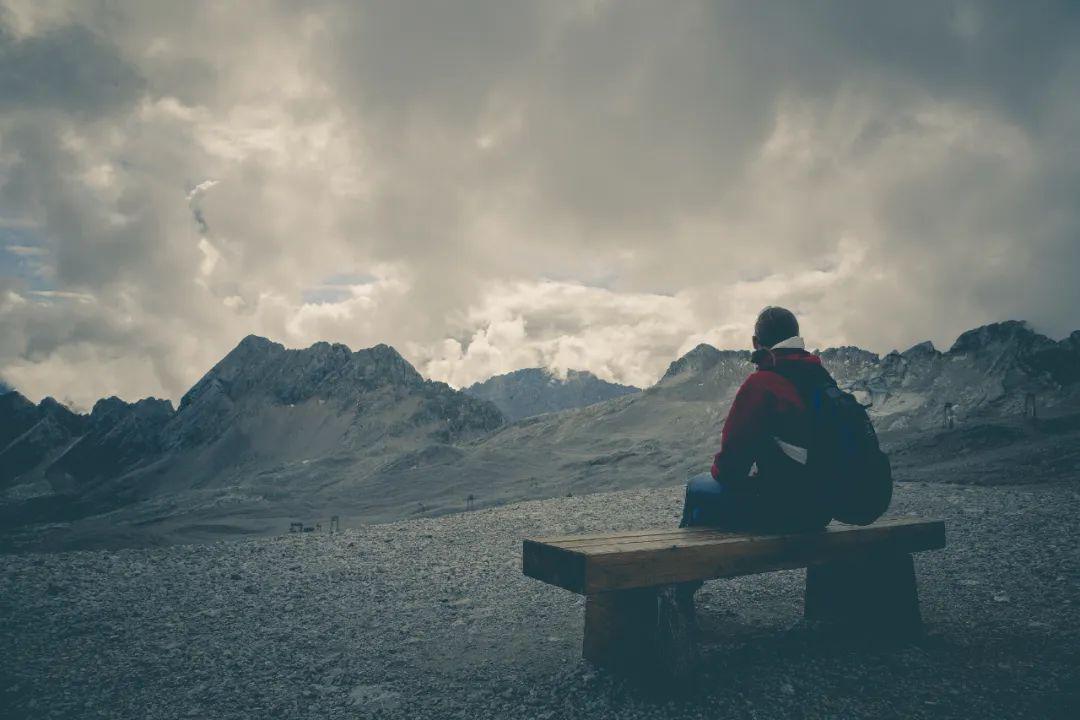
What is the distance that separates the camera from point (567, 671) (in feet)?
15.6

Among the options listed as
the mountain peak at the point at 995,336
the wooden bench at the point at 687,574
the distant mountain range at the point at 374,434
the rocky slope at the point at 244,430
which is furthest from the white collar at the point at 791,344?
the rocky slope at the point at 244,430

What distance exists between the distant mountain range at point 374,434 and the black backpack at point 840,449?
20.7m

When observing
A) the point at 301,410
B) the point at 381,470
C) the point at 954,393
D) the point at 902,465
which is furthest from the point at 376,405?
the point at 902,465

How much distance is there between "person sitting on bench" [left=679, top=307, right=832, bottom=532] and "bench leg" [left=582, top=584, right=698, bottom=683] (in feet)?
2.36

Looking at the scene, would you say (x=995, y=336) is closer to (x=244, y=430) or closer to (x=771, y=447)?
(x=771, y=447)

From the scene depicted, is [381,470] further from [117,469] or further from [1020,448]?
[117,469]

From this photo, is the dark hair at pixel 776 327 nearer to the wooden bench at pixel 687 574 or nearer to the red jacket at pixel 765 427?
the red jacket at pixel 765 427

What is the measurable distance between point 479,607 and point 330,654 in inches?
69.7

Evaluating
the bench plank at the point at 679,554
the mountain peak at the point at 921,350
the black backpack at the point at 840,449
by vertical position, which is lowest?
the bench plank at the point at 679,554

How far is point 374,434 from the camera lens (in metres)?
83.4

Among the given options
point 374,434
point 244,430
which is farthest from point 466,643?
point 244,430

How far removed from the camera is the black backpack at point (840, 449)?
4.34 m

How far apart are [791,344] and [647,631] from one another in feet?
7.53

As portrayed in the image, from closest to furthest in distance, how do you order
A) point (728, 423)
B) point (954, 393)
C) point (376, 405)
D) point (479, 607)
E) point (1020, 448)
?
point (728, 423) < point (479, 607) < point (1020, 448) < point (954, 393) < point (376, 405)
